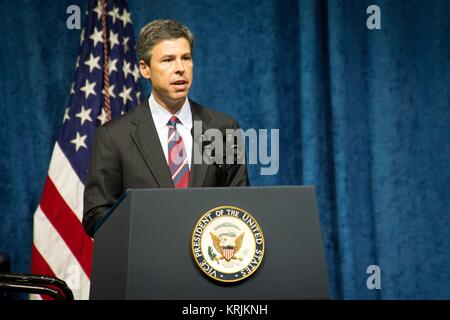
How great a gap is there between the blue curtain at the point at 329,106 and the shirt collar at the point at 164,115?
5.97 feet

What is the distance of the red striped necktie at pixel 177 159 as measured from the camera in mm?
2243

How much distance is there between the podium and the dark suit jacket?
60 centimetres

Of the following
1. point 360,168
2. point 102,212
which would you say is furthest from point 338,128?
point 102,212

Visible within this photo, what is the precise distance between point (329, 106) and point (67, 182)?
5.70 ft

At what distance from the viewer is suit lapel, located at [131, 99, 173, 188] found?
2226 mm

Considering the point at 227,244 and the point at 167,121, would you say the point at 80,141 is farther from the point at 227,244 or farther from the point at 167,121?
the point at 227,244

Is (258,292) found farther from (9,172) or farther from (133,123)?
(9,172)

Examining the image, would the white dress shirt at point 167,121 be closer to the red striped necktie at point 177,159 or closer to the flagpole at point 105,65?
the red striped necktie at point 177,159

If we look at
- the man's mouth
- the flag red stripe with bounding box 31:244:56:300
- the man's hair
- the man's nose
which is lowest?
the flag red stripe with bounding box 31:244:56:300

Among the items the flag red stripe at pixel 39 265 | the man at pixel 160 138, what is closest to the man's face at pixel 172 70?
the man at pixel 160 138

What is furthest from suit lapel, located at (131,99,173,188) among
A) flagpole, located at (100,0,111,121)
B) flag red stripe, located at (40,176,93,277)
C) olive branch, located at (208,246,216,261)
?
flag red stripe, located at (40,176,93,277)

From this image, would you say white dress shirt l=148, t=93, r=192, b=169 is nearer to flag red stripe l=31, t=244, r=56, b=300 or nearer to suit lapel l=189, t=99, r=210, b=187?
suit lapel l=189, t=99, r=210, b=187

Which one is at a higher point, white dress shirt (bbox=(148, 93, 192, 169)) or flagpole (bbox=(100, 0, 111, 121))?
flagpole (bbox=(100, 0, 111, 121))

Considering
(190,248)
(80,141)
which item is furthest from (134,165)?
(80,141)
